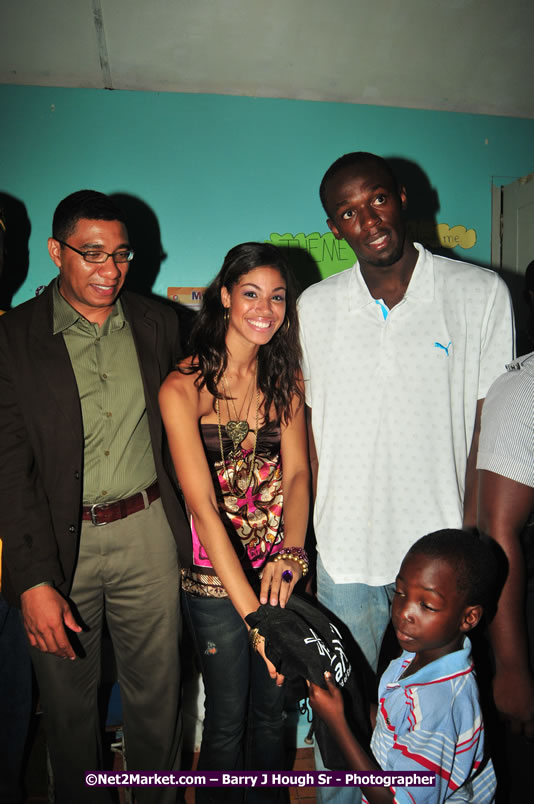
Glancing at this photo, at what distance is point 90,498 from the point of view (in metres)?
1.84

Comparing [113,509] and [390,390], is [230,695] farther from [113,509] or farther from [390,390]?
[390,390]

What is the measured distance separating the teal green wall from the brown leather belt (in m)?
1.25

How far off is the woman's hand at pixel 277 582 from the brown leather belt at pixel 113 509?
1.74ft

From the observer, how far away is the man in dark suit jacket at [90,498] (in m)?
1.75

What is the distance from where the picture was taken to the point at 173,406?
5.67 feet

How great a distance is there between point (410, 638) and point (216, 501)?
2.41ft

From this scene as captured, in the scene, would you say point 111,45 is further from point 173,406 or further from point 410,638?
point 410,638

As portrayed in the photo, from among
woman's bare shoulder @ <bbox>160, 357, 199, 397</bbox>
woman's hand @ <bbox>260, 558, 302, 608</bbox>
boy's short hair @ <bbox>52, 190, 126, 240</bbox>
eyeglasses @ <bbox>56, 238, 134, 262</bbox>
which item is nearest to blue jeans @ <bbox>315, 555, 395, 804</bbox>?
woman's hand @ <bbox>260, 558, 302, 608</bbox>

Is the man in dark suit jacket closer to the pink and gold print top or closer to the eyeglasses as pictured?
the eyeglasses

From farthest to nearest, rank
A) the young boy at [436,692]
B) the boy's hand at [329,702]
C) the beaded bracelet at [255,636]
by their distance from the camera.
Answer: the beaded bracelet at [255,636], the boy's hand at [329,702], the young boy at [436,692]

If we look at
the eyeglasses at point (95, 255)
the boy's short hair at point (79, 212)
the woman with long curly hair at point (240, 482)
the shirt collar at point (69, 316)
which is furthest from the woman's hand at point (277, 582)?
the boy's short hair at point (79, 212)

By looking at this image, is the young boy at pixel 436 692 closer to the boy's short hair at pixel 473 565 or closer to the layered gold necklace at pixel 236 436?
the boy's short hair at pixel 473 565

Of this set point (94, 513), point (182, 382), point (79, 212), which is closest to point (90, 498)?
point (94, 513)

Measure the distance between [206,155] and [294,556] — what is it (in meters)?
2.02
